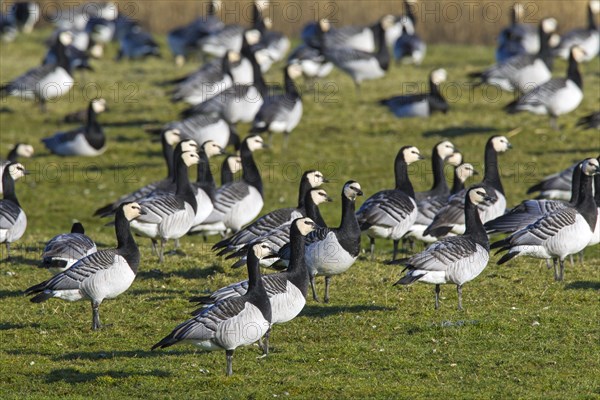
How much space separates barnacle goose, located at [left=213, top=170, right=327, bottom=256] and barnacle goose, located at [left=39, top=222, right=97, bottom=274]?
2.01 meters

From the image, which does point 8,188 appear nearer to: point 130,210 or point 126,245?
point 130,210

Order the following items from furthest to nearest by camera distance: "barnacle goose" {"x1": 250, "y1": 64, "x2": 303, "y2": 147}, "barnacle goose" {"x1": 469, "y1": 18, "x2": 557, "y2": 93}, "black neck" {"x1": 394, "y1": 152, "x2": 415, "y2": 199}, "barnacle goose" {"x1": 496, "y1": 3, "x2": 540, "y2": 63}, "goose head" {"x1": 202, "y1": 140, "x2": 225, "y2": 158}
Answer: "barnacle goose" {"x1": 496, "y1": 3, "x2": 540, "y2": 63}, "barnacle goose" {"x1": 469, "y1": 18, "x2": 557, "y2": 93}, "barnacle goose" {"x1": 250, "y1": 64, "x2": 303, "y2": 147}, "goose head" {"x1": 202, "y1": 140, "x2": 225, "y2": 158}, "black neck" {"x1": 394, "y1": 152, "x2": 415, "y2": 199}

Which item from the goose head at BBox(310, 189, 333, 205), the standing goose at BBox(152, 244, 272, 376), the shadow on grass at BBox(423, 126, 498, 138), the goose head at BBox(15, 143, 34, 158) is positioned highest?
the goose head at BBox(15, 143, 34, 158)

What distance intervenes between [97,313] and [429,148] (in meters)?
14.8

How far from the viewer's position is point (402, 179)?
54.7 feet

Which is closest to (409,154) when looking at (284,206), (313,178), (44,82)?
(313,178)

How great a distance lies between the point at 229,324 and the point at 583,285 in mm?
6431

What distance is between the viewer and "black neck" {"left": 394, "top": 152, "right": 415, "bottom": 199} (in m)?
16.5

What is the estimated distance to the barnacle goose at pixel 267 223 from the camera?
14.5 meters

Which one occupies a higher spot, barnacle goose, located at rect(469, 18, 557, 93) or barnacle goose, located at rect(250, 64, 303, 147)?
barnacle goose, located at rect(469, 18, 557, 93)

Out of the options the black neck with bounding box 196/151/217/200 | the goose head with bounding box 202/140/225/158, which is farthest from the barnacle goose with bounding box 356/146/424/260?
the goose head with bounding box 202/140/225/158

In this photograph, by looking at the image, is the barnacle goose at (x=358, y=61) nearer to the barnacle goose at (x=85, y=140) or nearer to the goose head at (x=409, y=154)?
A: the barnacle goose at (x=85, y=140)

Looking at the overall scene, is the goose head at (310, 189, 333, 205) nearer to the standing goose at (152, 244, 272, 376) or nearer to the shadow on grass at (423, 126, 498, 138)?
the standing goose at (152, 244, 272, 376)

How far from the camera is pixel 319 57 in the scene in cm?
3172
